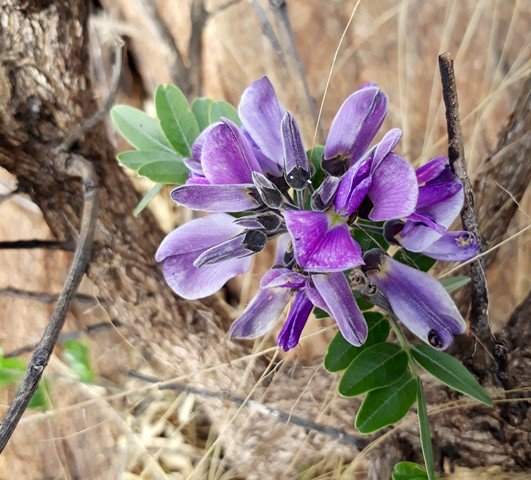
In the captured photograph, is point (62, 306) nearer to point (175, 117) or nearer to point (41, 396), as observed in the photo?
point (175, 117)

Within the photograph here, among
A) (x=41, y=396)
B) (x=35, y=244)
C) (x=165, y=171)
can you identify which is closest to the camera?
(x=165, y=171)

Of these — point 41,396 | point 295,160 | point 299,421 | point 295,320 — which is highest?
point 295,160

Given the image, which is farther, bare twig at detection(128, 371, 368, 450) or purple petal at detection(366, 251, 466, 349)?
bare twig at detection(128, 371, 368, 450)

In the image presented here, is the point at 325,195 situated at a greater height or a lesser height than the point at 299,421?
greater

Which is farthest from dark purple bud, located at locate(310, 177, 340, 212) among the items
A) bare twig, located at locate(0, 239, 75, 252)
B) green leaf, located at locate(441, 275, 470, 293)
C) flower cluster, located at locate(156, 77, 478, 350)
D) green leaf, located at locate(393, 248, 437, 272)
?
bare twig, located at locate(0, 239, 75, 252)

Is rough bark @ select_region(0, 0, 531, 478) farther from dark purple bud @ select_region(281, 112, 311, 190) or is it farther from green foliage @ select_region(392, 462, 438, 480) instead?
dark purple bud @ select_region(281, 112, 311, 190)

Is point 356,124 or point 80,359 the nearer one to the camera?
point 356,124

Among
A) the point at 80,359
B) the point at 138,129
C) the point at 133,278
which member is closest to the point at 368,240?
the point at 138,129

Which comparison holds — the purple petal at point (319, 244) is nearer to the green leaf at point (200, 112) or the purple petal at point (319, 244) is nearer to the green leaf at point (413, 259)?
the green leaf at point (413, 259)
